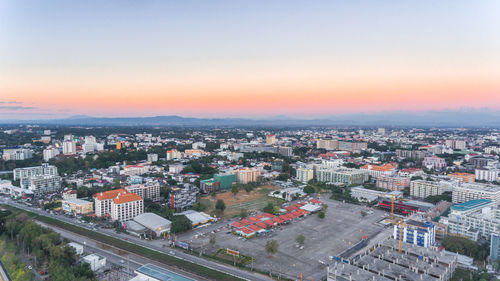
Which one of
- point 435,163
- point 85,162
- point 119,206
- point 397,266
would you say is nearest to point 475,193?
point 397,266

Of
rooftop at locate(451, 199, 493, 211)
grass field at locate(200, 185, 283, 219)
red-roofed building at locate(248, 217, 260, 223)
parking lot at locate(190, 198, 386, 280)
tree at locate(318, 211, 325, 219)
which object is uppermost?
rooftop at locate(451, 199, 493, 211)

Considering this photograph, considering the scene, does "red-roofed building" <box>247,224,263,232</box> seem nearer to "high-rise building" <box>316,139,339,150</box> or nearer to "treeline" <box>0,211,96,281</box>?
"treeline" <box>0,211,96,281</box>

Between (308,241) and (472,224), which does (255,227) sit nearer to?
(308,241)

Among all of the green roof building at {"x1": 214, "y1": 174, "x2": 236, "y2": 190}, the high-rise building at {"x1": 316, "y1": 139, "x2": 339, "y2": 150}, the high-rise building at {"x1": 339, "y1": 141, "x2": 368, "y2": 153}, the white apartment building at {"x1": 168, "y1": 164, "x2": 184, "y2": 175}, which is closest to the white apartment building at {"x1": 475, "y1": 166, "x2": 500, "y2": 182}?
the high-rise building at {"x1": 339, "y1": 141, "x2": 368, "y2": 153}

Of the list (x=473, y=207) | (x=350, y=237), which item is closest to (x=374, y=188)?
(x=473, y=207)

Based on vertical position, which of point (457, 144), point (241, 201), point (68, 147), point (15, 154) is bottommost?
point (241, 201)

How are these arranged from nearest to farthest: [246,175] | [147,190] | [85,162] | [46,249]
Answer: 1. [46,249]
2. [147,190]
3. [246,175]
4. [85,162]
